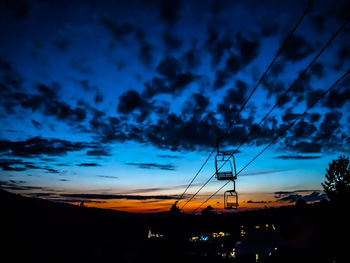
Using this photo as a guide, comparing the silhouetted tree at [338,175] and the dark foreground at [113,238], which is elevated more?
the silhouetted tree at [338,175]

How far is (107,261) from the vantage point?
815 inches

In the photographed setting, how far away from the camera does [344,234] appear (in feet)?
51.1

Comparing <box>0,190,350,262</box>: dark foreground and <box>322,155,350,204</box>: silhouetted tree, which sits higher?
<box>322,155,350,204</box>: silhouetted tree

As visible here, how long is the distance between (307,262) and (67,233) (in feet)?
60.5

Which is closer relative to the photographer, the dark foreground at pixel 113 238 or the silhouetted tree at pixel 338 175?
the dark foreground at pixel 113 238

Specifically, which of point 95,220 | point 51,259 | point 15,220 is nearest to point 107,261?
point 95,220

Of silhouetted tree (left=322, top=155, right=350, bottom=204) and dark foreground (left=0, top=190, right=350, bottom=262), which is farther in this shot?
silhouetted tree (left=322, top=155, right=350, bottom=204)

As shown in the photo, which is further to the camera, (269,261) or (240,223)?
(240,223)

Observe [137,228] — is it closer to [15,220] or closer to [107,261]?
[107,261]

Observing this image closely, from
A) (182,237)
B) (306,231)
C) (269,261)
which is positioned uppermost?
(306,231)

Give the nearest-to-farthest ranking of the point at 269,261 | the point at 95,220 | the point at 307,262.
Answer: the point at 307,262 < the point at 269,261 < the point at 95,220

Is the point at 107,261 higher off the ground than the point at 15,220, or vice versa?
the point at 15,220

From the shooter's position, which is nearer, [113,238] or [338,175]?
[113,238]

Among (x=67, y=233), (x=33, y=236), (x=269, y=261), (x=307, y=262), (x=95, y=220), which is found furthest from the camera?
(x=95, y=220)
